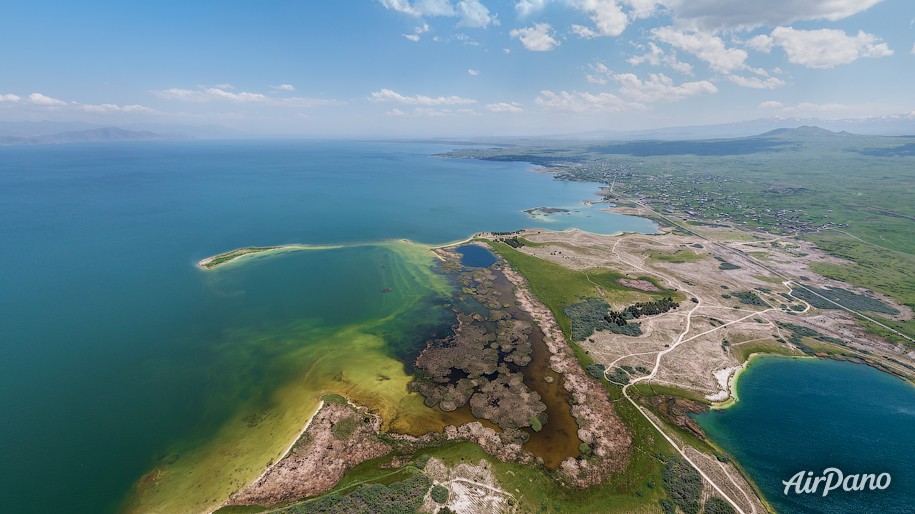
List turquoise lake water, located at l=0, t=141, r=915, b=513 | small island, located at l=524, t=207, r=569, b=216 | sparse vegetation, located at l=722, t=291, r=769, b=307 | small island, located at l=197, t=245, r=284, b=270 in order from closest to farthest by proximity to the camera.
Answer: turquoise lake water, located at l=0, t=141, r=915, b=513 → sparse vegetation, located at l=722, t=291, r=769, b=307 → small island, located at l=197, t=245, r=284, b=270 → small island, located at l=524, t=207, r=569, b=216

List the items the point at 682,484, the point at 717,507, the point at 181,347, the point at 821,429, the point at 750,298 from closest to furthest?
the point at 717,507
the point at 682,484
the point at 821,429
the point at 181,347
the point at 750,298

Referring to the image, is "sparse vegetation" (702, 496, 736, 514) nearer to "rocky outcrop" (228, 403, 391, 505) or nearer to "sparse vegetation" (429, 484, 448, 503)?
"sparse vegetation" (429, 484, 448, 503)

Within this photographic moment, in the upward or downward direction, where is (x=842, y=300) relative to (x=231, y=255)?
downward

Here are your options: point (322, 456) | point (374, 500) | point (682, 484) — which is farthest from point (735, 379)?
point (322, 456)

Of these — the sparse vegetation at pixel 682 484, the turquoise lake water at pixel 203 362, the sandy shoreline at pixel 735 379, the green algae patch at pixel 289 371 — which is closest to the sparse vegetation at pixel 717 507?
the sparse vegetation at pixel 682 484

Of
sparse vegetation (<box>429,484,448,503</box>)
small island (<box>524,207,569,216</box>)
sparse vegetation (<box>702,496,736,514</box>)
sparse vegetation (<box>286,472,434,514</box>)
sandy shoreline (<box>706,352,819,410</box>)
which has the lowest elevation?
sparse vegetation (<box>702,496,736,514</box>)
